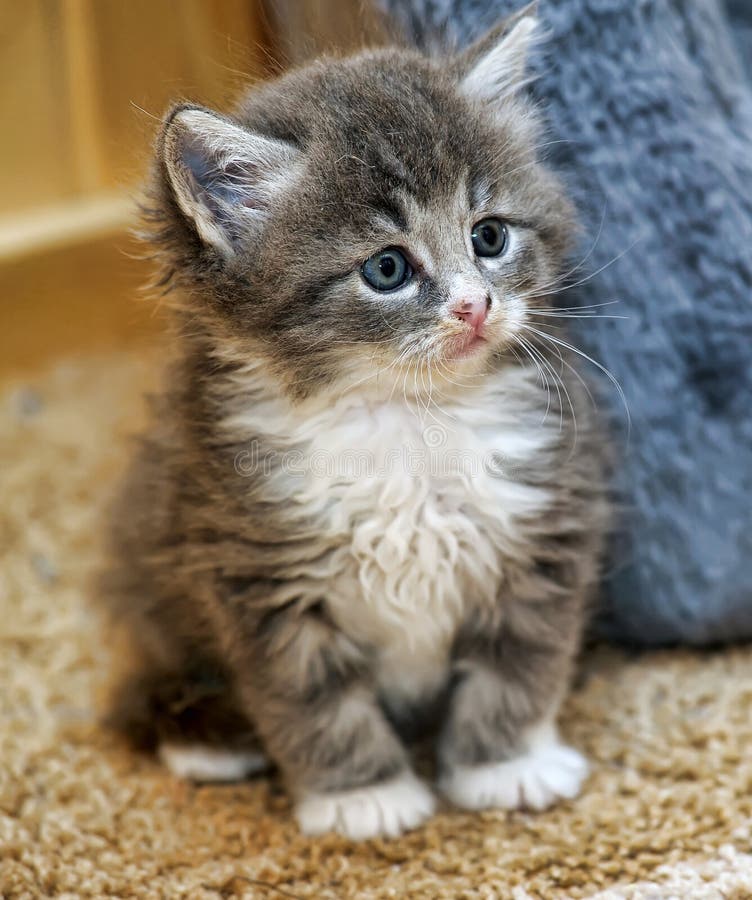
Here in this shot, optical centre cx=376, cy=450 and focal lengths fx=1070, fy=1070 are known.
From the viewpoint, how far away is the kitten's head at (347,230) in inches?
54.9

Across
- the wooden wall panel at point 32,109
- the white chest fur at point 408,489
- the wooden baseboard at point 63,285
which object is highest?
the wooden wall panel at point 32,109

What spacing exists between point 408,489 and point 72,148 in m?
1.76

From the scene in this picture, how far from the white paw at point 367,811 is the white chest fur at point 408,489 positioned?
10.9 inches

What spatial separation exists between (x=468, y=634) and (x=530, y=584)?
149 mm

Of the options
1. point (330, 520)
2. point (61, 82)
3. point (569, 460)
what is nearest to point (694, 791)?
point (569, 460)

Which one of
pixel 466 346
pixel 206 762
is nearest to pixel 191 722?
pixel 206 762

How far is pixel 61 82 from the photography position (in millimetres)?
2705

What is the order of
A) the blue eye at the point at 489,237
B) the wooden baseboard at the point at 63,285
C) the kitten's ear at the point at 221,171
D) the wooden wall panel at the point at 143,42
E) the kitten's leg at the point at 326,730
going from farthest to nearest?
the wooden baseboard at the point at 63,285
the wooden wall panel at the point at 143,42
the kitten's leg at the point at 326,730
the blue eye at the point at 489,237
the kitten's ear at the point at 221,171

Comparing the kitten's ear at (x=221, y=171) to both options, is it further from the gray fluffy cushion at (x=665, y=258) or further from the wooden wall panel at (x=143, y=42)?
the wooden wall panel at (x=143, y=42)

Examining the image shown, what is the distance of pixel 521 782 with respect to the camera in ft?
5.46

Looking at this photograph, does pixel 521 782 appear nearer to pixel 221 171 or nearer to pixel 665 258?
pixel 665 258

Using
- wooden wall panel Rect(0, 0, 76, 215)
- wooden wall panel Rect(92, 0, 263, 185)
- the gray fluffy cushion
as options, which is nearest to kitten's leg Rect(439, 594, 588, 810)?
the gray fluffy cushion

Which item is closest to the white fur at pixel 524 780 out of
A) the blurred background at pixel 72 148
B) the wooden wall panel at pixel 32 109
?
the blurred background at pixel 72 148

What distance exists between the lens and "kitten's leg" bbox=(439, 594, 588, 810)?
164cm
